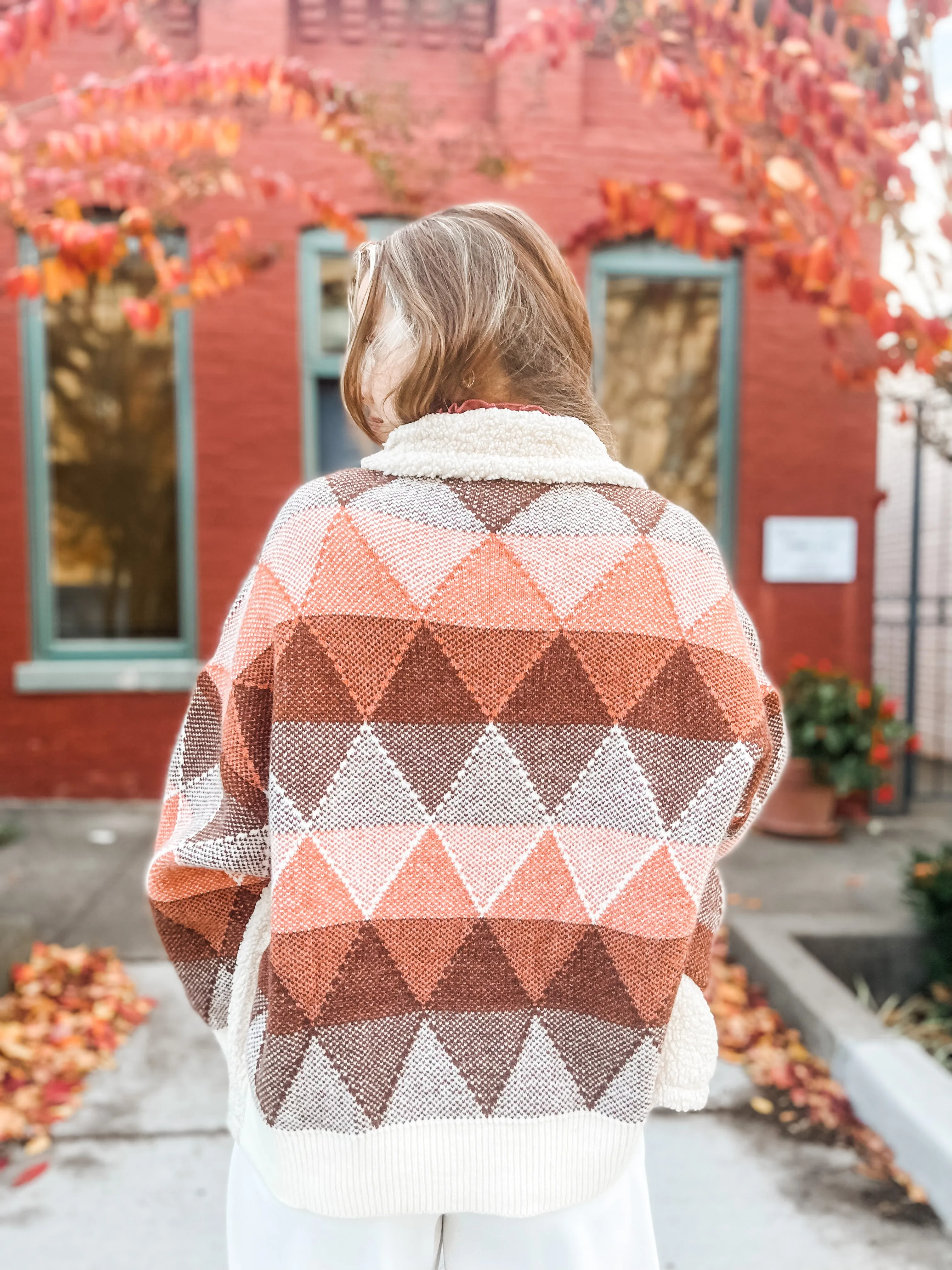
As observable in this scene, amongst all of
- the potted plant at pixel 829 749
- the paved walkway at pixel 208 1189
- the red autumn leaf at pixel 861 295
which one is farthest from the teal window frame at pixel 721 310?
the paved walkway at pixel 208 1189

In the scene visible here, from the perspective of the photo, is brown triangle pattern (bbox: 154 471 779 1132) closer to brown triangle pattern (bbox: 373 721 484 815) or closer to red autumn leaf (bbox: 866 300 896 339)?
brown triangle pattern (bbox: 373 721 484 815)

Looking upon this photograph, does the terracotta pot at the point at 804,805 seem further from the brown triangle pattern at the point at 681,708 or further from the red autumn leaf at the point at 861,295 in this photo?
the brown triangle pattern at the point at 681,708

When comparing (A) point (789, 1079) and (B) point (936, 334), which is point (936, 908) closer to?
(A) point (789, 1079)

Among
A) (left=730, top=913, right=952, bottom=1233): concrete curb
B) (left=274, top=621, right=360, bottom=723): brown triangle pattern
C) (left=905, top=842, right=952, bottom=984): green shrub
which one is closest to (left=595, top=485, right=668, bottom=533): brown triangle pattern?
(left=274, top=621, right=360, bottom=723): brown triangle pattern

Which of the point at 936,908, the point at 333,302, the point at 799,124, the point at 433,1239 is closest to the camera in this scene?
the point at 433,1239

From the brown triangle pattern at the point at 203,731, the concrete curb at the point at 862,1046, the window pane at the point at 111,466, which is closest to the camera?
the brown triangle pattern at the point at 203,731

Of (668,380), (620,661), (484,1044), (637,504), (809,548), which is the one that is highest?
(668,380)

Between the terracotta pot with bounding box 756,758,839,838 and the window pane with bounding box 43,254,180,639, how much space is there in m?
3.77

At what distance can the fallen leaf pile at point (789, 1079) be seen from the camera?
2.66 meters

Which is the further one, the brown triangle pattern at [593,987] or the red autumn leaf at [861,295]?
the red autumn leaf at [861,295]

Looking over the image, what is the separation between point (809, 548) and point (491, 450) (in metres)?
5.31

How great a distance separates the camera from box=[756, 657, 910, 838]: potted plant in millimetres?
5410

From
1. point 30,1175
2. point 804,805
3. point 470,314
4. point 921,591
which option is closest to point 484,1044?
point 470,314

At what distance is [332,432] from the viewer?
6.00 meters
